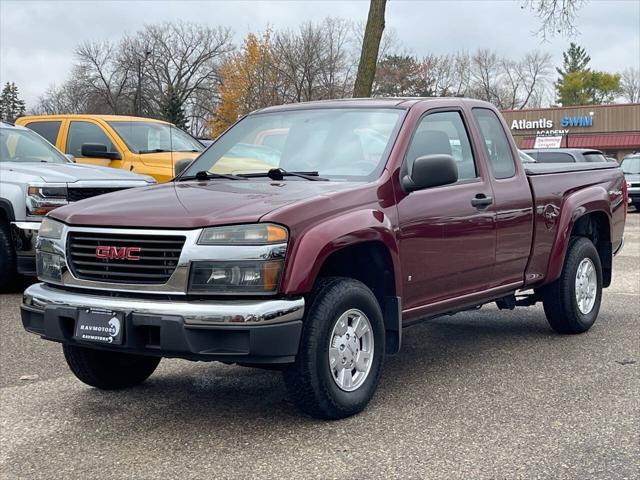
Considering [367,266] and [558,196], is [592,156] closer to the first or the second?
[558,196]

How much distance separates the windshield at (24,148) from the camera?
1008cm

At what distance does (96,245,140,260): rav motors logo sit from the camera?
14.9 feet

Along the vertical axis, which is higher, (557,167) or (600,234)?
(557,167)

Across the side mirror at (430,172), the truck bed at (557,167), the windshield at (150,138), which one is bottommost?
the truck bed at (557,167)

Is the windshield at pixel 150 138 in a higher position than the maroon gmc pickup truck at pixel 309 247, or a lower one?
higher

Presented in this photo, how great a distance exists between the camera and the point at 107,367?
17.7ft

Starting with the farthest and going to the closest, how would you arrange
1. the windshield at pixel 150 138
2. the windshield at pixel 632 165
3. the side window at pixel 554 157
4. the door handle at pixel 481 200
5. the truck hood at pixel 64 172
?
the windshield at pixel 632 165
the side window at pixel 554 157
the windshield at pixel 150 138
the truck hood at pixel 64 172
the door handle at pixel 481 200

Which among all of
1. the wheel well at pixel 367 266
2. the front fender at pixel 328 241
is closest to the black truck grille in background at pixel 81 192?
the wheel well at pixel 367 266

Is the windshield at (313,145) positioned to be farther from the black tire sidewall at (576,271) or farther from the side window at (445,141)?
the black tire sidewall at (576,271)

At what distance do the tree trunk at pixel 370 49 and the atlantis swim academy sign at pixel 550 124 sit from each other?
44127mm

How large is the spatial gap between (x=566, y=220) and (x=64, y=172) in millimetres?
5193

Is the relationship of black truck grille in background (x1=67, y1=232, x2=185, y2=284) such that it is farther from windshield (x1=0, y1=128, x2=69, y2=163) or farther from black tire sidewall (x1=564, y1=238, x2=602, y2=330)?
windshield (x1=0, y1=128, x2=69, y2=163)

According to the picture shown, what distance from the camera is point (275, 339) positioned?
14.1 ft

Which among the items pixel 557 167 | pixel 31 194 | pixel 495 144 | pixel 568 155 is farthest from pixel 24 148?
pixel 568 155
